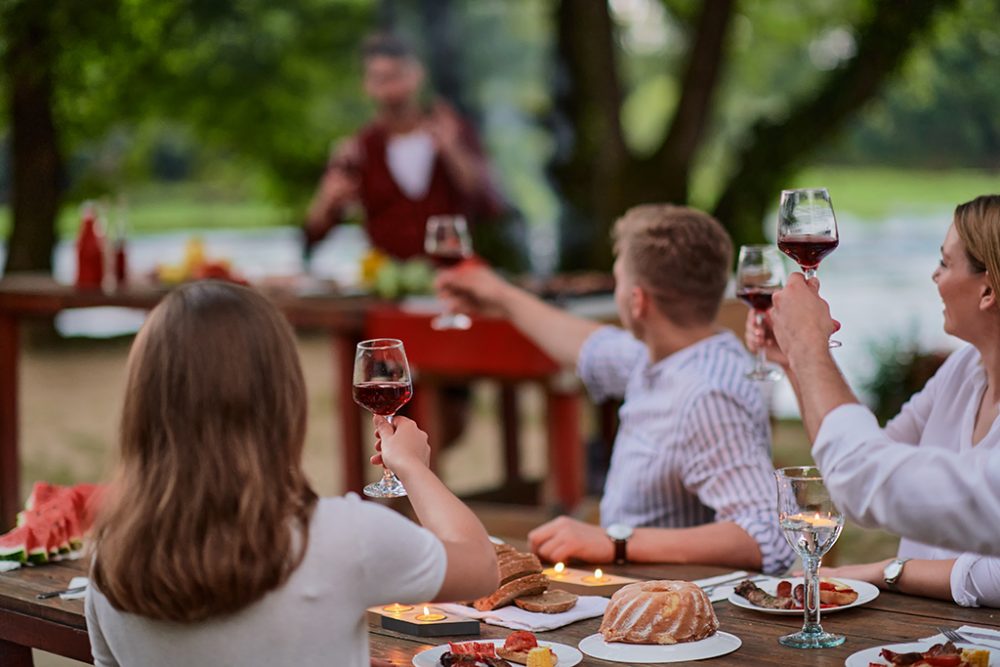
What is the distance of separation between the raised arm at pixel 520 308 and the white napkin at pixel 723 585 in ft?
3.87

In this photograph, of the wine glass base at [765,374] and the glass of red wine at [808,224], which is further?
the wine glass base at [765,374]

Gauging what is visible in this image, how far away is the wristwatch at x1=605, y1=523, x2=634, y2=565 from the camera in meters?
2.57

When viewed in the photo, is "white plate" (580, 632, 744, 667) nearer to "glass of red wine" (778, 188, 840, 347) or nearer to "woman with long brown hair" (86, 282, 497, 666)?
"woman with long brown hair" (86, 282, 497, 666)

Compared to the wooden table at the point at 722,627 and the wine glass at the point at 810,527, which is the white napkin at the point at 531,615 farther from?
the wine glass at the point at 810,527

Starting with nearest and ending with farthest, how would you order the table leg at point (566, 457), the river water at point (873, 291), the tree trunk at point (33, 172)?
the table leg at point (566, 457)
the river water at point (873, 291)
the tree trunk at point (33, 172)

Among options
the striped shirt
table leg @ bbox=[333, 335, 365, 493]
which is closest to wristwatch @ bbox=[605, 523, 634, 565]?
the striped shirt

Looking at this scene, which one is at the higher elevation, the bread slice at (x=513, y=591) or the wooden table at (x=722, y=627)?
the bread slice at (x=513, y=591)

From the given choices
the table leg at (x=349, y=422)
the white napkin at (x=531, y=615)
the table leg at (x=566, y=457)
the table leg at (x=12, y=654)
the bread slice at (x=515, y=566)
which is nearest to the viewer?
the white napkin at (x=531, y=615)

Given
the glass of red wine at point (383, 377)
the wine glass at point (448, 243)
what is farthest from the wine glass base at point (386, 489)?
the wine glass at point (448, 243)

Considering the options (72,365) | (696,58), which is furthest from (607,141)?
(72,365)

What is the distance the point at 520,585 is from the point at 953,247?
911mm

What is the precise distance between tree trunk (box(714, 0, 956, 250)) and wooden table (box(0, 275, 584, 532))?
344 centimetres

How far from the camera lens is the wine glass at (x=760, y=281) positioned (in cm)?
282

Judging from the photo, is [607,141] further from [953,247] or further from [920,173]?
[953,247]
